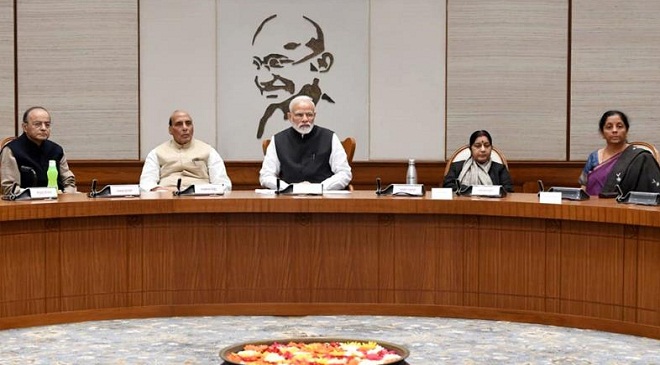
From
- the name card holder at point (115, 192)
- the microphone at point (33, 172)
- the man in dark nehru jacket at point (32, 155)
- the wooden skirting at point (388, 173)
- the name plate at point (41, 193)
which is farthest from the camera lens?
the wooden skirting at point (388, 173)

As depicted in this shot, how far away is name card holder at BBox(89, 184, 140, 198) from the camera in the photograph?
598cm

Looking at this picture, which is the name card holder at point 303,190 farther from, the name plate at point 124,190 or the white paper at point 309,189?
the name plate at point 124,190

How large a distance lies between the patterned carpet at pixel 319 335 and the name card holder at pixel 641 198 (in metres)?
0.68

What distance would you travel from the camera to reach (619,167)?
645 cm

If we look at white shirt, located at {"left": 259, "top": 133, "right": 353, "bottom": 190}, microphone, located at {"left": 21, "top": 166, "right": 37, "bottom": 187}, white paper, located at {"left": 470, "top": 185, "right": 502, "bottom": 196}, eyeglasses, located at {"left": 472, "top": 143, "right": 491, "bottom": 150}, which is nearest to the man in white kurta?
white shirt, located at {"left": 259, "top": 133, "right": 353, "bottom": 190}

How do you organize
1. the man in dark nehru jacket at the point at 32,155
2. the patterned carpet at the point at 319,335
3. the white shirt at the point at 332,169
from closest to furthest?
1. the patterned carpet at the point at 319,335
2. the man in dark nehru jacket at the point at 32,155
3. the white shirt at the point at 332,169

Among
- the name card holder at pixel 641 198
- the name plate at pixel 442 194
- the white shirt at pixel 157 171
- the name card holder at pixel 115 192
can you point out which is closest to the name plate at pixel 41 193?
the name card holder at pixel 115 192

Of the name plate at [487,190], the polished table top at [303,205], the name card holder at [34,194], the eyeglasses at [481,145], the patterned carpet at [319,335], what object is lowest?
the patterned carpet at [319,335]

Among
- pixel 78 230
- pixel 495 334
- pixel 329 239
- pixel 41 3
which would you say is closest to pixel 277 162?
pixel 329 239

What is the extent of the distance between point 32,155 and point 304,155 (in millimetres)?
1681

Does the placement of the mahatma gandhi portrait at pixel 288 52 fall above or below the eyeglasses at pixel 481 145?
above

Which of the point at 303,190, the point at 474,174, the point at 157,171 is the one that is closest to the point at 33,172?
the point at 157,171

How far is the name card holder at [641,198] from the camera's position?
5.46 meters

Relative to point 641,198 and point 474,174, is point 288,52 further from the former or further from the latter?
point 641,198
